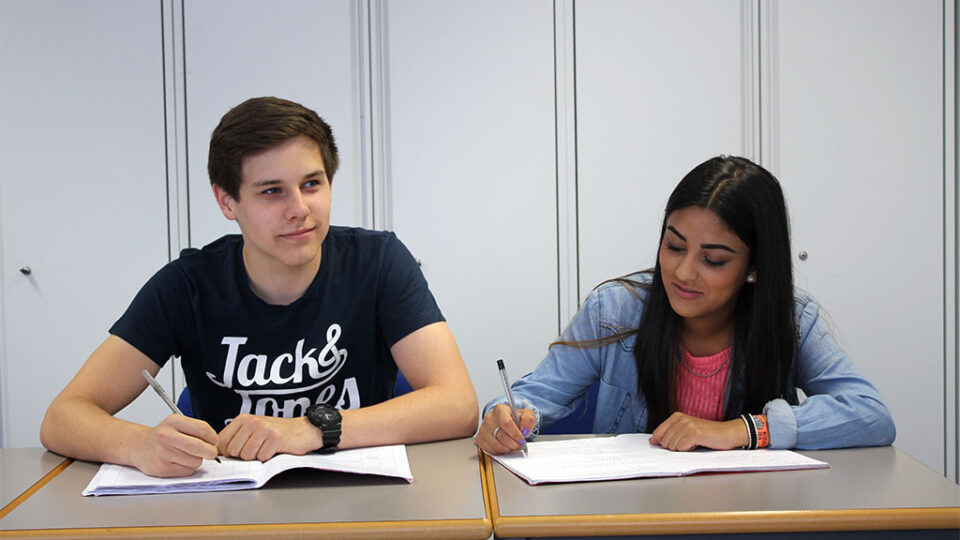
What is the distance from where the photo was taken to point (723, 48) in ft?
9.19

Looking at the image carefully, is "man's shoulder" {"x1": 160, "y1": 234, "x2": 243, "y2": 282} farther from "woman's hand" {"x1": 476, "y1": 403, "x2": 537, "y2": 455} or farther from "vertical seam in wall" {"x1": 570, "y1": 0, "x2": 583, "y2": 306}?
"vertical seam in wall" {"x1": 570, "y1": 0, "x2": 583, "y2": 306}

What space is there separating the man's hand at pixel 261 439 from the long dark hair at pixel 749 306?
0.69m

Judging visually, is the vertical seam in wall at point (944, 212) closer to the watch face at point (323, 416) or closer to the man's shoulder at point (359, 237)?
the man's shoulder at point (359, 237)

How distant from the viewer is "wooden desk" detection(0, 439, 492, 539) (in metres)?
0.90

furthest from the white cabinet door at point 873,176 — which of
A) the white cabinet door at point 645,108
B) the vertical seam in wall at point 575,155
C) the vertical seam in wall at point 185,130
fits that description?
the vertical seam in wall at point 185,130

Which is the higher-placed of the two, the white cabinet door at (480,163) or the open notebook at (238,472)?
the white cabinet door at (480,163)

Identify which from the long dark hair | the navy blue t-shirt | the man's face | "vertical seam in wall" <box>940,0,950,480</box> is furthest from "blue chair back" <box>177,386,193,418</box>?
"vertical seam in wall" <box>940,0,950,480</box>

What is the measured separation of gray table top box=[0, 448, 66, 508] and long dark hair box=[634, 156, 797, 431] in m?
1.04

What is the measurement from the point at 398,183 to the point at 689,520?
2.08 meters

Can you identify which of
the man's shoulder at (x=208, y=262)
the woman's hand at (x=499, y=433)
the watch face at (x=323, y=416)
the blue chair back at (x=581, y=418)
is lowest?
the blue chair back at (x=581, y=418)

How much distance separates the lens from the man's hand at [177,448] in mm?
1087

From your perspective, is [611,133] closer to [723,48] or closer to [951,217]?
[723,48]

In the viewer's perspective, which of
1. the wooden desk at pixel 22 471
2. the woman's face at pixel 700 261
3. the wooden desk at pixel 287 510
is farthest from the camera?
the woman's face at pixel 700 261

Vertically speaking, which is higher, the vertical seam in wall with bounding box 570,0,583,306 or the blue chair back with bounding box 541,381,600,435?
the vertical seam in wall with bounding box 570,0,583,306
